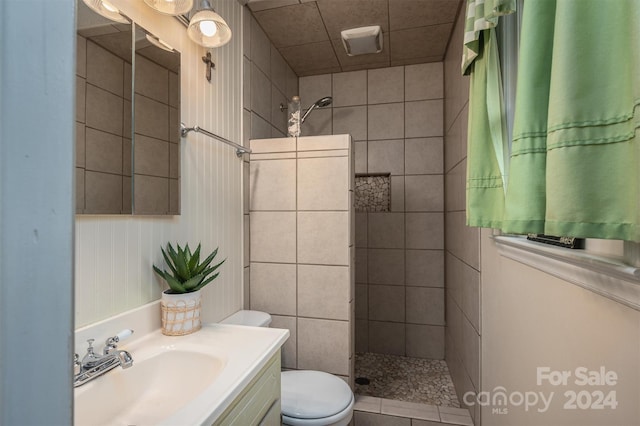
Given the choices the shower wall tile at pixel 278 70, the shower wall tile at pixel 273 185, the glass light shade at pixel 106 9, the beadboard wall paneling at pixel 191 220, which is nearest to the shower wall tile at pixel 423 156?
the shower wall tile at pixel 278 70

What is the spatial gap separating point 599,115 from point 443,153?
2.08m

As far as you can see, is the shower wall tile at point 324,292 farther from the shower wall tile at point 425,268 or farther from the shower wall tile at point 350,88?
the shower wall tile at point 350,88

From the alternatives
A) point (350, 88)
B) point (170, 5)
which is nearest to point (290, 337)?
point (170, 5)

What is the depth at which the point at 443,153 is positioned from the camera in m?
2.47

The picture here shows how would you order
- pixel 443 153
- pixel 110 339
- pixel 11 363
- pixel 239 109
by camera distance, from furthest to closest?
pixel 443 153 → pixel 239 109 → pixel 110 339 → pixel 11 363

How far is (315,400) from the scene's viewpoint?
1347mm

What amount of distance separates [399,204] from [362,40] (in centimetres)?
127

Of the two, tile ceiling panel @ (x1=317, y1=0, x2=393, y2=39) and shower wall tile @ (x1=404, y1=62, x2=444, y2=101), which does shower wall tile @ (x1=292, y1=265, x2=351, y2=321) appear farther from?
shower wall tile @ (x1=404, y1=62, x2=444, y2=101)

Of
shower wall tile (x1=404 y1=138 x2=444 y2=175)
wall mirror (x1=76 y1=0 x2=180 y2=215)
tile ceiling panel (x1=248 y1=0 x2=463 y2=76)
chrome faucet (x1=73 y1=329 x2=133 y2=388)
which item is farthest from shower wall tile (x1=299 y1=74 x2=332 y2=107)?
chrome faucet (x1=73 y1=329 x2=133 y2=388)

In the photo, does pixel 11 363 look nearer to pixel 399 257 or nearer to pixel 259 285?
pixel 259 285

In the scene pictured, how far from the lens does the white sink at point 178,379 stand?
71 cm

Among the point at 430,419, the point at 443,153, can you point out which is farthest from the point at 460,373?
the point at 443,153

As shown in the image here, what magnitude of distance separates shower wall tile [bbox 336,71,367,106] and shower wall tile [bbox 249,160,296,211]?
3.99 feet

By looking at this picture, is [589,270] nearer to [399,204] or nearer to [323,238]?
[323,238]
